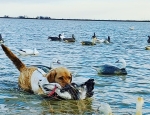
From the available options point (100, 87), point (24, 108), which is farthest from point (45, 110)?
point (100, 87)

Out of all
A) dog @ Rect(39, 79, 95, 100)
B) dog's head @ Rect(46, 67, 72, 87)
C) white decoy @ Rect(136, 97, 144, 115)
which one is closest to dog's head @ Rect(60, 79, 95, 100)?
dog @ Rect(39, 79, 95, 100)

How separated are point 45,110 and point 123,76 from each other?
750 cm

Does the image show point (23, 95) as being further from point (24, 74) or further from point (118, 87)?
point (118, 87)

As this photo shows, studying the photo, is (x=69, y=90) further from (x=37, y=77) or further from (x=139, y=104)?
(x=139, y=104)

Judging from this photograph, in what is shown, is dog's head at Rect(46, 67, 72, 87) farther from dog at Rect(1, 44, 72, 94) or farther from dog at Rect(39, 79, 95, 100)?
dog at Rect(39, 79, 95, 100)

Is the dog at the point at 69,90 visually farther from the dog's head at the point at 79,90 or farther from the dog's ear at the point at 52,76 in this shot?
the dog's ear at the point at 52,76

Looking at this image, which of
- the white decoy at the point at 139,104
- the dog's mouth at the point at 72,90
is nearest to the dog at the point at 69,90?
the dog's mouth at the point at 72,90

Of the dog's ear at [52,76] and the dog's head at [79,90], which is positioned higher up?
the dog's ear at [52,76]

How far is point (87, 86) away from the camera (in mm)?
11656

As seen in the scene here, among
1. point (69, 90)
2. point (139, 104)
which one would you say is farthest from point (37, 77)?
point (139, 104)

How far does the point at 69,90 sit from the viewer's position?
11375mm

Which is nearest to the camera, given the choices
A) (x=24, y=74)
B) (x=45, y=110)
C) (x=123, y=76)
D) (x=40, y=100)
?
(x=45, y=110)

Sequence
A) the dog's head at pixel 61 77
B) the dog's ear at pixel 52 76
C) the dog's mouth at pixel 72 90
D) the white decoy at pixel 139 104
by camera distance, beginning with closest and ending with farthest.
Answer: the white decoy at pixel 139 104
the dog's mouth at pixel 72 90
the dog's head at pixel 61 77
the dog's ear at pixel 52 76

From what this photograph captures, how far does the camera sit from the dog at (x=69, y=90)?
11.3 meters
